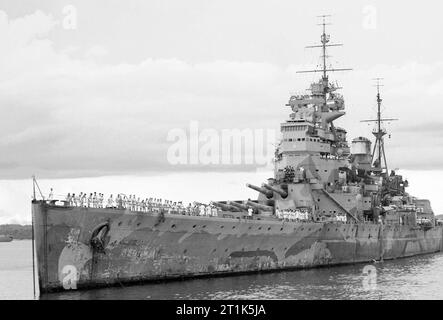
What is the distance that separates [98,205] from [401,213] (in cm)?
2968

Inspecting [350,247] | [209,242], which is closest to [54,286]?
[209,242]

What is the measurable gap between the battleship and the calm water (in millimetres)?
891

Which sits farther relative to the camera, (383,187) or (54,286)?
(383,187)

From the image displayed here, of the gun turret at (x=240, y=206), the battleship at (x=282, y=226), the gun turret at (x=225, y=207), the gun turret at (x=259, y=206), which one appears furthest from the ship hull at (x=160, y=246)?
the gun turret at (x=225, y=207)

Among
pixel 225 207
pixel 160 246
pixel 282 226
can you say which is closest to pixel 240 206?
pixel 225 207

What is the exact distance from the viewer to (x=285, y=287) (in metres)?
31.1

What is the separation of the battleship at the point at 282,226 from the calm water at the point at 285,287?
891 mm

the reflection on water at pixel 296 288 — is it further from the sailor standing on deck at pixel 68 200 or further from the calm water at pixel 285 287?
the sailor standing on deck at pixel 68 200

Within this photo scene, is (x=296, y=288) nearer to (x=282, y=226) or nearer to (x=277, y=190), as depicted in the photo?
(x=282, y=226)

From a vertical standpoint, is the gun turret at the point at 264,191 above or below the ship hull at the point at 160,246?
above

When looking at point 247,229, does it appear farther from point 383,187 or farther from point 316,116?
point 383,187

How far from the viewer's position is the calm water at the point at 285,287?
2779 centimetres

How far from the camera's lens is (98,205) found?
1126 inches

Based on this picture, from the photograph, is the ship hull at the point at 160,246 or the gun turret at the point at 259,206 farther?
the gun turret at the point at 259,206
